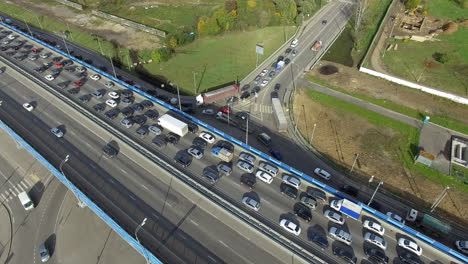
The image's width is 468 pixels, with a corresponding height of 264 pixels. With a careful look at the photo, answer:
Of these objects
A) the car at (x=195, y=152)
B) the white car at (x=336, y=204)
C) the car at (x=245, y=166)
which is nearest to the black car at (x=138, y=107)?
the car at (x=195, y=152)

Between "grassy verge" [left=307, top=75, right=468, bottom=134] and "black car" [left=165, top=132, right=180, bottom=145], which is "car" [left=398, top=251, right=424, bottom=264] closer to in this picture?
"black car" [left=165, top=132, right=180, bottom=145]

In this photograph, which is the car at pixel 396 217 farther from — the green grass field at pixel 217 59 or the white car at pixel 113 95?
the white car at pixel 113 95

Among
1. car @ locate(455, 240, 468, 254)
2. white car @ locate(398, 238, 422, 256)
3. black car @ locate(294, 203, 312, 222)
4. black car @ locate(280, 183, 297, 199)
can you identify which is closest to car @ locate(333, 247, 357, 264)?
black car @ locate(294, 203, 312, 222)

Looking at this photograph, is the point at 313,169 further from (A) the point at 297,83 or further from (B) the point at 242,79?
(B) the point at 242,79

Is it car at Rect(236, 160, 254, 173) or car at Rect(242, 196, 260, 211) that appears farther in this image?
car at Rect(236, 160, 254, 173)

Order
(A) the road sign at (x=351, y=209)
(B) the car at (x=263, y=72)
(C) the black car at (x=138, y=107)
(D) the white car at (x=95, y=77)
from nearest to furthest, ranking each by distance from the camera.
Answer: (A) the road sign at (x=351, y=209)
(C) the black car at (x=138, y=107)
(D) the white car at (x=95, y=77)
(B) the car at (x=263, y=72)

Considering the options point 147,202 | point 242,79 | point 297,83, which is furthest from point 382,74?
point 147,202

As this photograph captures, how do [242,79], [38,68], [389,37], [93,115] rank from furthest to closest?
[389,37]
[242,79]
[38,68]
[93,115]
